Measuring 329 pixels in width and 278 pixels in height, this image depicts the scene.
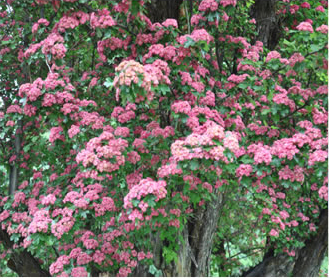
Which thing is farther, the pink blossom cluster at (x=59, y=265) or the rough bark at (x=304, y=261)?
the rough bark at (x=304, y=261)

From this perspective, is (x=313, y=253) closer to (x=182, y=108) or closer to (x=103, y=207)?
(x=103, y=207)

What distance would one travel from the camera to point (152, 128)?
380cm

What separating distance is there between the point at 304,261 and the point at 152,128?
4410 mm

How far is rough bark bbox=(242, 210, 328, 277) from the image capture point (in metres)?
6.10

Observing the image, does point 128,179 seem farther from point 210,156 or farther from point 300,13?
point 300,13

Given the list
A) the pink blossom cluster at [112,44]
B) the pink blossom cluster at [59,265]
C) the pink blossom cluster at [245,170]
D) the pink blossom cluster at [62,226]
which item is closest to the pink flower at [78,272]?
the pink blossom cluster at [59,265]

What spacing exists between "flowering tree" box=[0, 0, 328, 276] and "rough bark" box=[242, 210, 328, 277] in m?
0.91

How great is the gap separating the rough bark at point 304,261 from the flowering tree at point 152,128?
2.97 feet

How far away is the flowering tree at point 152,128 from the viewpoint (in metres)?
3.05

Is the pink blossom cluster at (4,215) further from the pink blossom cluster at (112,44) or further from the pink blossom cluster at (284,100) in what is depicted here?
the pink blossom cluster at (284,100)

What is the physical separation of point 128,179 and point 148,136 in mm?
523

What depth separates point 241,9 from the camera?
500 centimetres

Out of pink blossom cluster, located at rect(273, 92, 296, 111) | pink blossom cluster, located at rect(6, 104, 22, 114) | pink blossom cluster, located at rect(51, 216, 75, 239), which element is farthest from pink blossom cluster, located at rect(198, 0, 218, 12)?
pink blossom cluster, located at rect(51, 216, 75, 239)

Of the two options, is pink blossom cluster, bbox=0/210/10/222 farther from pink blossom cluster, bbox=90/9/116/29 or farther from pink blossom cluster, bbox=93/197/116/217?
pink blossom cluster, bbox=90/9/116/29
